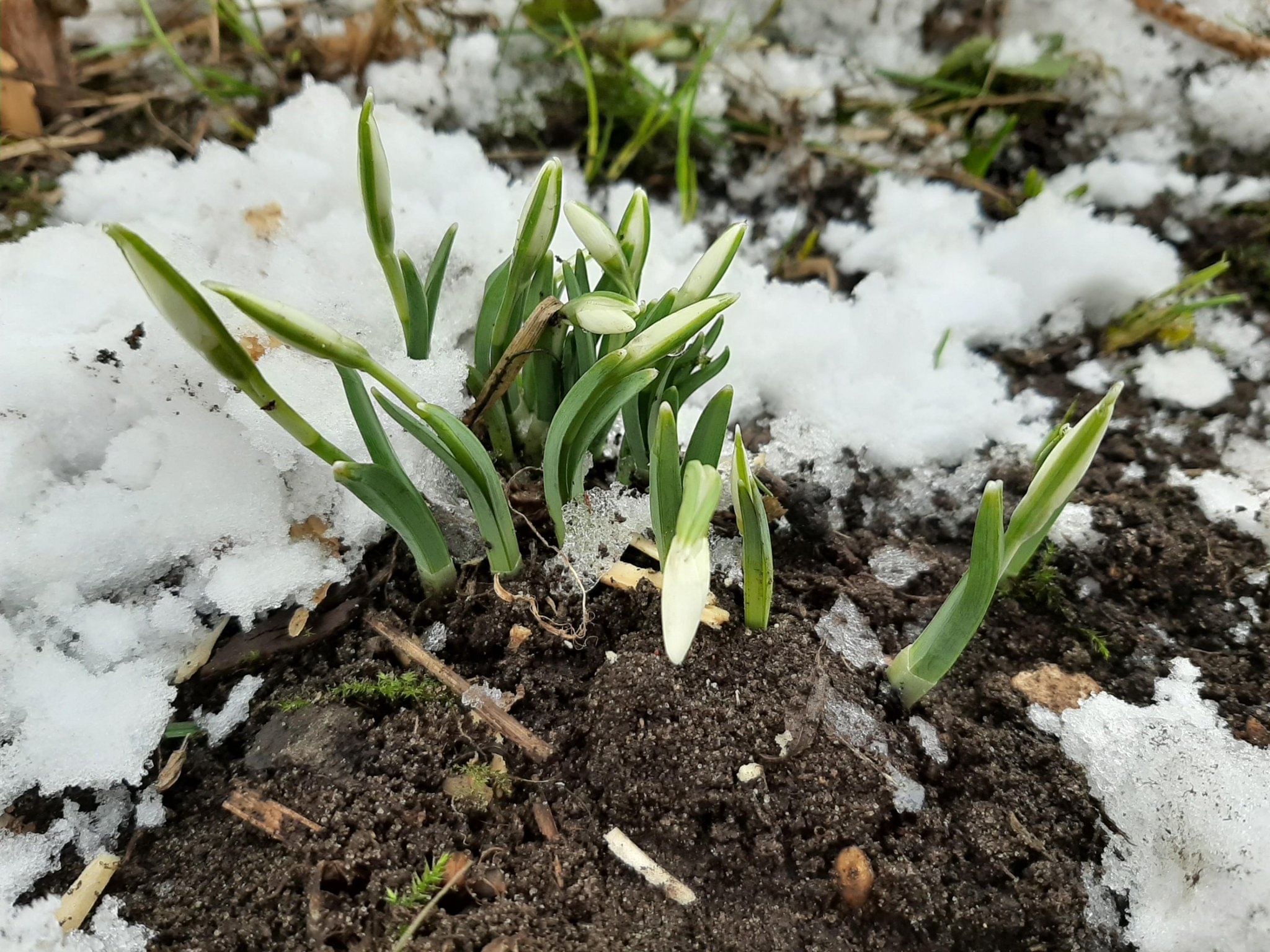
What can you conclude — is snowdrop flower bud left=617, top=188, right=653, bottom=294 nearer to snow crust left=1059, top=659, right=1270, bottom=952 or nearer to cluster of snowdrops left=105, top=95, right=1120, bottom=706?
cluster of snowdrops left=105, top=95, right=1120, bottom=706

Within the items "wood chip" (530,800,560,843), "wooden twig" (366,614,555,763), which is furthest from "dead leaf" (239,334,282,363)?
"wood chip" (530,800,560,843)

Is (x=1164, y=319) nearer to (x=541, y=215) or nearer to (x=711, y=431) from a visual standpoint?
(x=711, y=431)

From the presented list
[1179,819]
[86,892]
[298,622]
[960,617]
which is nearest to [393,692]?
[298,622]

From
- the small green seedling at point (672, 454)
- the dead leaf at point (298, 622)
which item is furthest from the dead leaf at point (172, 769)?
the small green seedling at point (672, 454)

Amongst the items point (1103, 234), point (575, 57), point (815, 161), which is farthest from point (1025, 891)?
point (575, 57)

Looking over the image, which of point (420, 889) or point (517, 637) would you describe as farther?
point (517, 637)
